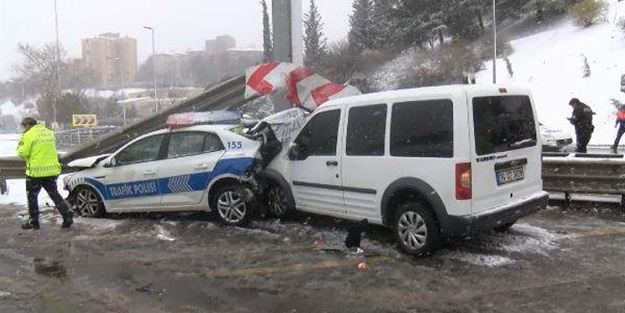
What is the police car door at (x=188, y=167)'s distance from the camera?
28.2 feet

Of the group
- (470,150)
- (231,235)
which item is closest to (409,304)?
(470,150)

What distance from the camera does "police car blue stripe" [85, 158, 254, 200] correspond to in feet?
27.4

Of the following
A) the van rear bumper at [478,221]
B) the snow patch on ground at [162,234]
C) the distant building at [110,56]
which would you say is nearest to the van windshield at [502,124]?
the van rear bumper at [478,221]

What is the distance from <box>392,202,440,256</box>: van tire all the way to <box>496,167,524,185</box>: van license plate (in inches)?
31.2

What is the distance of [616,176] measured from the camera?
8.80m

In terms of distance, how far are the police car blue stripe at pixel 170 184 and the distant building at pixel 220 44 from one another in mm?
28269

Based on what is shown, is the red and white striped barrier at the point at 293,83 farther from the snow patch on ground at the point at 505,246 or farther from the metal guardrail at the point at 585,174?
the snow patch on ground at the point at 505,246

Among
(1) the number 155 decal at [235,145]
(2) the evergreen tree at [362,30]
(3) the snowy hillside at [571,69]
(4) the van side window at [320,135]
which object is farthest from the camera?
(2) the evergreen tree at [362,30]

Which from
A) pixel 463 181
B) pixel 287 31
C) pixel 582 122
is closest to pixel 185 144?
pixel 287 31

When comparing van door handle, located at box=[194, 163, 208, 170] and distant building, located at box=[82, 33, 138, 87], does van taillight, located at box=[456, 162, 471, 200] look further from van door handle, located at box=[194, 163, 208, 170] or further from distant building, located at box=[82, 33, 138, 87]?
distant building, located at box=[82, 33, 138, 87]

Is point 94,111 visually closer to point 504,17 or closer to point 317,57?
point 317,57

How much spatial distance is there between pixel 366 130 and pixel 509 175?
161 centimetres

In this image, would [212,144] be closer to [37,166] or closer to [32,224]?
[37,166]

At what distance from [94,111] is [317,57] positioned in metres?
38.7
